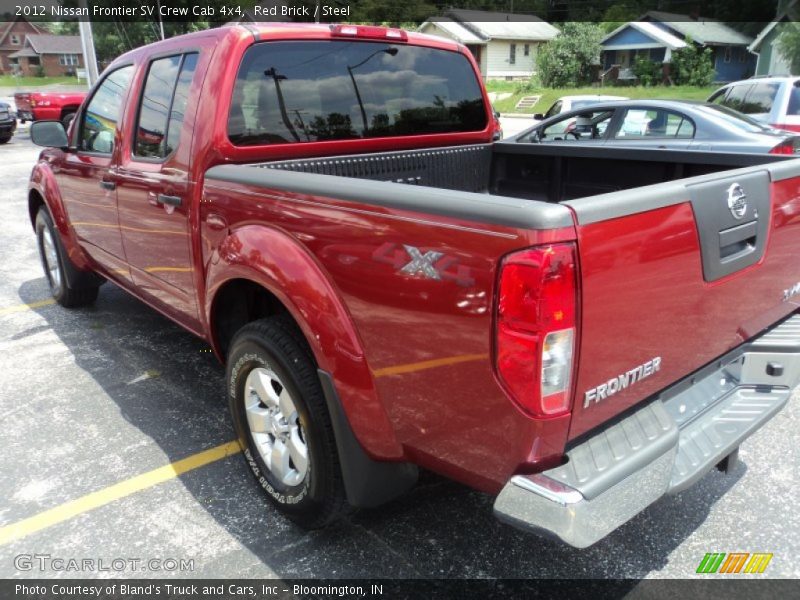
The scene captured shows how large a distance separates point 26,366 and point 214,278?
239 centimetres

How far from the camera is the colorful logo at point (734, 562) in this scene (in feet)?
8.03

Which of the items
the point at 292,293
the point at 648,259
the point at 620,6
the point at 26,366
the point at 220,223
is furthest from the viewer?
the point at 620,6

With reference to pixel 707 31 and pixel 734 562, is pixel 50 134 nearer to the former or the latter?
pixel 734 562

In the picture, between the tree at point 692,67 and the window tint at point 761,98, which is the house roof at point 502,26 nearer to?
the tree at point 692,67

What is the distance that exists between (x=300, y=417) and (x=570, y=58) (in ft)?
157

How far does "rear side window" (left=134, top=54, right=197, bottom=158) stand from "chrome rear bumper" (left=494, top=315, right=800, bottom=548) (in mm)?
2439

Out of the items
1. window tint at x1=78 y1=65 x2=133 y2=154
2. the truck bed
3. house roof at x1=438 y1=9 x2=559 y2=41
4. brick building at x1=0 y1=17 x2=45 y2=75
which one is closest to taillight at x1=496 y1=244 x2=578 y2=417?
the truck bed

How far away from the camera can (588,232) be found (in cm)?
167

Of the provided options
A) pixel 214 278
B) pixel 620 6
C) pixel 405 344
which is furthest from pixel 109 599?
pixel 620 6

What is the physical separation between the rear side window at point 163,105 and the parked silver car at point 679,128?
182 inches

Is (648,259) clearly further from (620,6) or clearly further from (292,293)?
(620,6)

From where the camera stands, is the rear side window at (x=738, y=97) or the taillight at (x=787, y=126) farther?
the rear side window at (x=738, y=97)

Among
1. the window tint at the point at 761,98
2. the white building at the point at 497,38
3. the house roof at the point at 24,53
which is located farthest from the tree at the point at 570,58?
the house roof at the point at 24,53

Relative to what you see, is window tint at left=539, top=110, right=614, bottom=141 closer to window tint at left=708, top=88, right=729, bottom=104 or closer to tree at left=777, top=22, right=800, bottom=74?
window tint at left=708, top=88, right=729, bottom=104
